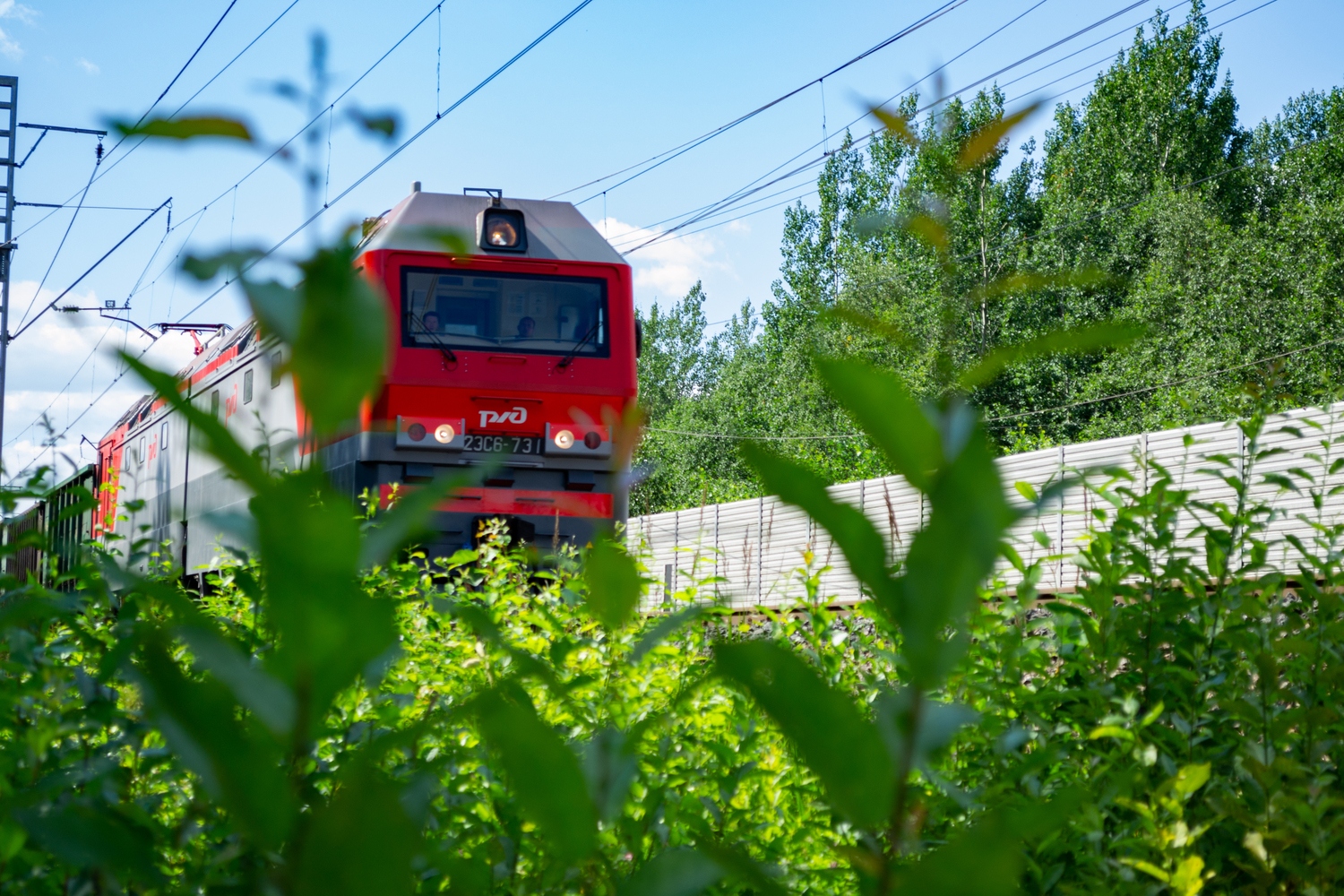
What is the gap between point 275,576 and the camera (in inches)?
15.3

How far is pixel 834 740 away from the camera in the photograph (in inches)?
16.4

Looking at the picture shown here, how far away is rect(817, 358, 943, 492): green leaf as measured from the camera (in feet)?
1.32

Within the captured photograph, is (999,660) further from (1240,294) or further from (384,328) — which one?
(1240,294)

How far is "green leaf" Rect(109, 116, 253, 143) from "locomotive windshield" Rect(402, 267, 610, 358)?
8.84m

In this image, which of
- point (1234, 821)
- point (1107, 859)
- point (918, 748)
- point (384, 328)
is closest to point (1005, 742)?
point (1107, 859)

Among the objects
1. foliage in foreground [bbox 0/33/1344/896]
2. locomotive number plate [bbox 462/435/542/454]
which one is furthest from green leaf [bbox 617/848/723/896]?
locomotive number plate [bbox 462/435/542/454]

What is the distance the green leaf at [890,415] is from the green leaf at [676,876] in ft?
0.57

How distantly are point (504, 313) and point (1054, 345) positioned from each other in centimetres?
915

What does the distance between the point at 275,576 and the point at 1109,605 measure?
1.99 meters

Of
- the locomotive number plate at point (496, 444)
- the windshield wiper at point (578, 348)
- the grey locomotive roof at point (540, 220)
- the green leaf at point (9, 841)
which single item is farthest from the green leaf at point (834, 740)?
the windshield wiper at point (578, 348)

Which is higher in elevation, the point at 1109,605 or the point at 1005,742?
the point at 1109,605

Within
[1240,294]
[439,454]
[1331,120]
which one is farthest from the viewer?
[1331,120]

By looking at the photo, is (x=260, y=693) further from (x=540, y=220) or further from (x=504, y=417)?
(x=540, y=220)

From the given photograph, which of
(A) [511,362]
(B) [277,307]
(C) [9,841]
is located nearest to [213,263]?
(B) [277,307]
